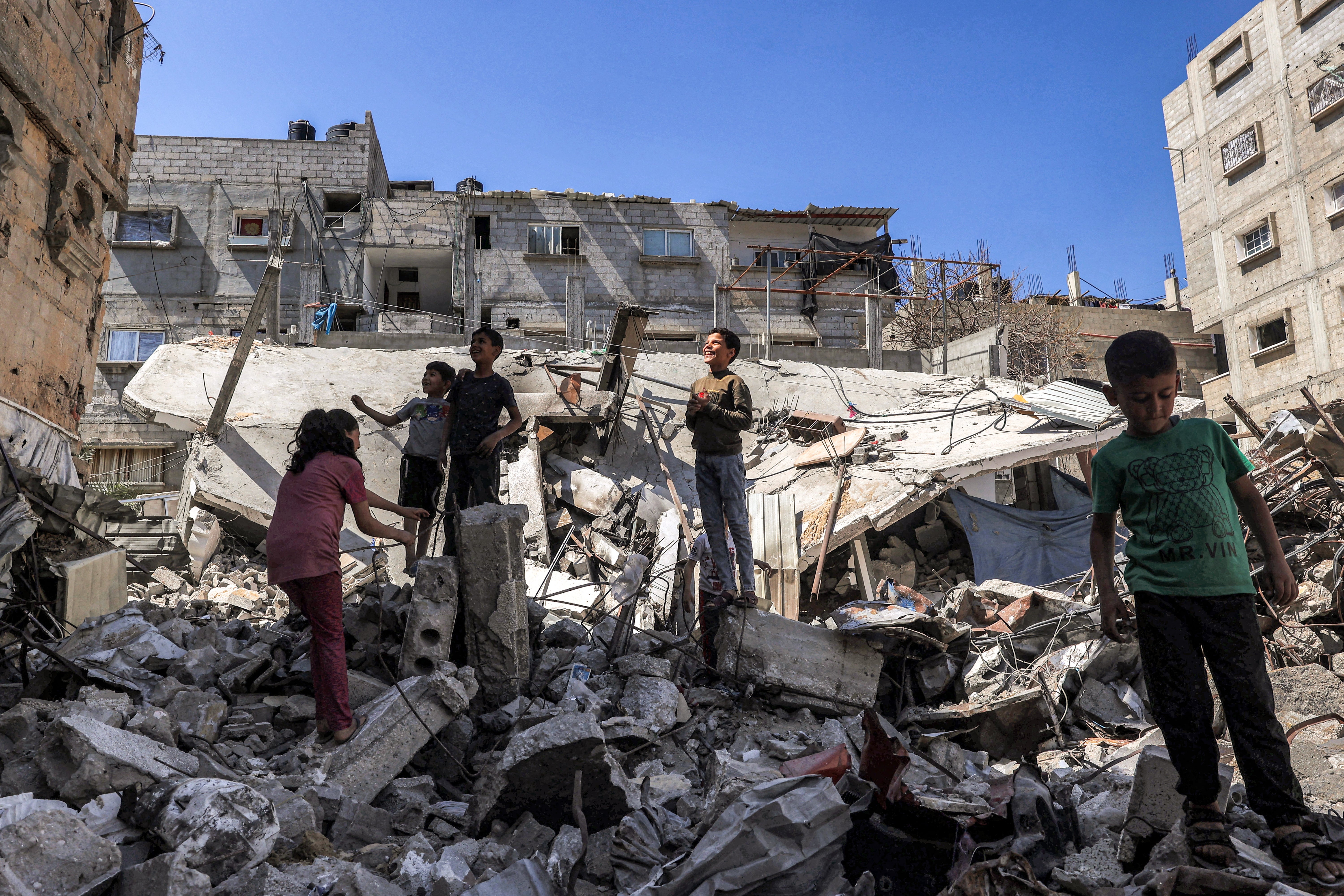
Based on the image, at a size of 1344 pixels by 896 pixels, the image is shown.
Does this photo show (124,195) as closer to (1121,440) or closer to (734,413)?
(734,413)

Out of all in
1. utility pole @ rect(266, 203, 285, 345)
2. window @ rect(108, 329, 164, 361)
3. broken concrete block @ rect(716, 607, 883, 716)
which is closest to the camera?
broken concrete block @ rect(716, 607, 883, 716)

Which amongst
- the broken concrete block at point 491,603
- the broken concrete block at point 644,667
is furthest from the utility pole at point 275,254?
the broken concrete block at point 644,667

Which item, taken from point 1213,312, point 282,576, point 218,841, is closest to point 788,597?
point 282,576

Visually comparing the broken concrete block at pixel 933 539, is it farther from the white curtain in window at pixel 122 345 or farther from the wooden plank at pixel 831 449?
the white curtain in window at pixel 122 345

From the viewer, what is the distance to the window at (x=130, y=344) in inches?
899

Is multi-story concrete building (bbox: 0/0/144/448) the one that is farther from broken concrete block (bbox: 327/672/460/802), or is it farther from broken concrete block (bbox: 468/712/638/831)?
broken concrete block (bbox: 468/712/638/831)

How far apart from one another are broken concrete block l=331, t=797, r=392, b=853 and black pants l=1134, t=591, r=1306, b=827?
293cm

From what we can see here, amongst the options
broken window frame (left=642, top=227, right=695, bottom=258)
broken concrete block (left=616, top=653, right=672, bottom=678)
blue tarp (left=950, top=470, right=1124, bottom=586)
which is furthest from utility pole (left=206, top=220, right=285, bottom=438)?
broken window frame (left=642, top=227, right=695, bottom=258)

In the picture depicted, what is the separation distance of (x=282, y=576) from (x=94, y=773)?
1.07 metres

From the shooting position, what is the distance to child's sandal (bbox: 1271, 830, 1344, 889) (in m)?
2.39

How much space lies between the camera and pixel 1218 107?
24141mm

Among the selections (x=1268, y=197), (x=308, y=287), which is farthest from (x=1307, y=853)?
(x=1268, y=197)

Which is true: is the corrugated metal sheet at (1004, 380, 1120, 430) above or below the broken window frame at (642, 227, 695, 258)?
below

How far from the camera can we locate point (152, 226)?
23.5m
